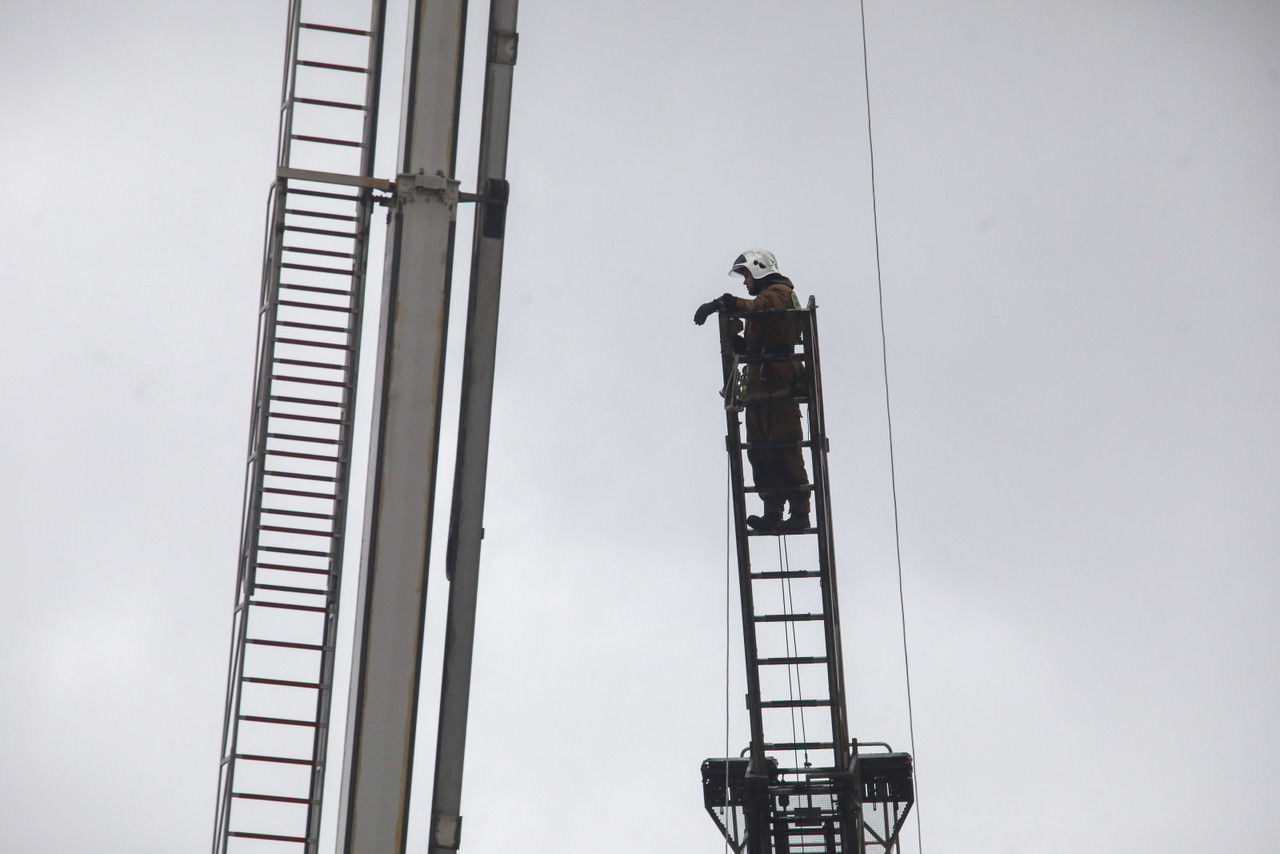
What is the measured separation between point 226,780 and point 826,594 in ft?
15.9

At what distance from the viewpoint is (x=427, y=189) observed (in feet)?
25.5

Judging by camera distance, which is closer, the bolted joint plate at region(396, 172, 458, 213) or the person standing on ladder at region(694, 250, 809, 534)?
the bolted joint plate at region(396, 172, 458, 213)

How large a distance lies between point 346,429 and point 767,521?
12.8ft

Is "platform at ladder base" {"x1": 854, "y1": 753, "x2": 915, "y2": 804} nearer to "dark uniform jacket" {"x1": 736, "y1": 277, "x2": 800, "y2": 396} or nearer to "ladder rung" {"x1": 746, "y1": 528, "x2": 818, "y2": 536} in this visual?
"ladder rung" {"x1": 746, "y1": 528, "x2": 818, "y2": 536}

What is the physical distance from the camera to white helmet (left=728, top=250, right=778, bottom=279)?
11.5 metres

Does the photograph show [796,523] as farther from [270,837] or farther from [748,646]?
[270,837]

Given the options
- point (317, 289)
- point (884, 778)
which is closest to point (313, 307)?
point (317, 289)

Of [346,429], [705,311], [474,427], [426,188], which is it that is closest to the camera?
[426,188]

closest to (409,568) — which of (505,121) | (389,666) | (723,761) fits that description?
(389,666)

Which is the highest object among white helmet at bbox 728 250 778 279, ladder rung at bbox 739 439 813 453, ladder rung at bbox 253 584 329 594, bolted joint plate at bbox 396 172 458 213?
white helmet at bbox 728 250 778 279

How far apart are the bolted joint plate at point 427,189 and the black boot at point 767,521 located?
472cm

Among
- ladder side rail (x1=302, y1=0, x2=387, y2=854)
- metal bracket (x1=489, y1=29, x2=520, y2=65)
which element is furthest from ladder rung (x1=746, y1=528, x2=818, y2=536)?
metal bracket (x1=489, y1=29, x2=520, y2=65)

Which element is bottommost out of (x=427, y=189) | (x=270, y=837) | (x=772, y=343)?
(x=270, y=837)

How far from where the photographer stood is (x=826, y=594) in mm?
11422
